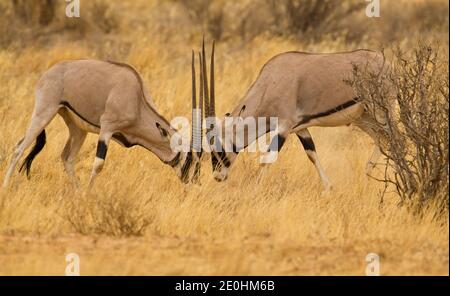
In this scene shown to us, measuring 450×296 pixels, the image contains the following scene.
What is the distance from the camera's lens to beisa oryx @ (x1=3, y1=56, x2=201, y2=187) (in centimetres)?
999

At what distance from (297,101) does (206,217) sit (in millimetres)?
2190

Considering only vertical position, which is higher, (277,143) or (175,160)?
(277,143)

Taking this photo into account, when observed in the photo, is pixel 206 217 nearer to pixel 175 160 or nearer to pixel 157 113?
pixel 175 160

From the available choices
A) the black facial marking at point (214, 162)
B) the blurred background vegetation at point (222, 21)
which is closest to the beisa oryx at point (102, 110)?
the black facial marking at point (214, 162)

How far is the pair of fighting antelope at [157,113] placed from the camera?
10.0 meters

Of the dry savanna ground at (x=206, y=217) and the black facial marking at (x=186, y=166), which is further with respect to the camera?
the black facial marking at (x=186, y=166)

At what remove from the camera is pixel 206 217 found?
338 inches

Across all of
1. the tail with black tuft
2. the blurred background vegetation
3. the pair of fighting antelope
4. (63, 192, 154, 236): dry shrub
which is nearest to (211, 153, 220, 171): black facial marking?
the pair of fighting antelope

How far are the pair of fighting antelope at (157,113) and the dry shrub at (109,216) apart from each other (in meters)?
1.51

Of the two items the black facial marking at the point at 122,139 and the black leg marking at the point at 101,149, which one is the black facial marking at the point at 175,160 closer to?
the black facial marking at the point at 122,139

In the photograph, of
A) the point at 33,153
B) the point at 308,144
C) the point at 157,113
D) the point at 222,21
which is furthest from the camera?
the point at 222,21

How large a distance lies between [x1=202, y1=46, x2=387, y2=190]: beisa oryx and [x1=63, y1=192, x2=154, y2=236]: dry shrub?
1.96 metres

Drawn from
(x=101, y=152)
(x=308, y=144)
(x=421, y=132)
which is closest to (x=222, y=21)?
(x=308, y=144)
